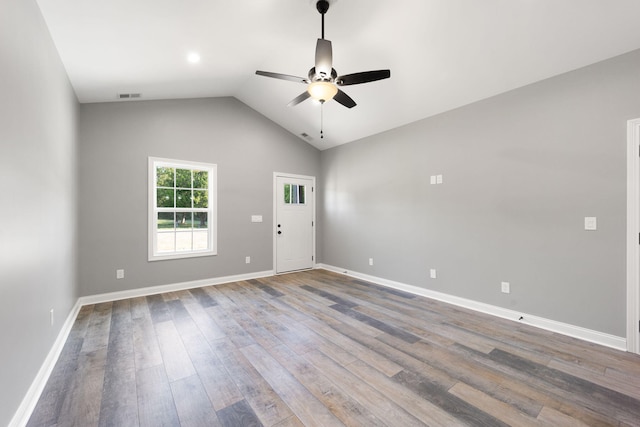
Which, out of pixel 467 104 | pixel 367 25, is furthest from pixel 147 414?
pixel 467 104

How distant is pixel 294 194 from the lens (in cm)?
595

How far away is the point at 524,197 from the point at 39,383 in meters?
4.86

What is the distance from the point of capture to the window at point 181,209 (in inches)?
173

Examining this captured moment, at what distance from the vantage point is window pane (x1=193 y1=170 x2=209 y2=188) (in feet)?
16.0

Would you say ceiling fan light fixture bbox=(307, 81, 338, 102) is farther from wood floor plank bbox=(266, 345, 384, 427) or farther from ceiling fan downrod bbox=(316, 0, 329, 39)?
wood floor plank bbox=(266, 345, 384, 427)

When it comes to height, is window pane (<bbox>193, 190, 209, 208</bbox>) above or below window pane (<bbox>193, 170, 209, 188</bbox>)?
below

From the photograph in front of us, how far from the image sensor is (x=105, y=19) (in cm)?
237

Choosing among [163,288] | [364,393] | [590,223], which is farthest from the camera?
[163,288]

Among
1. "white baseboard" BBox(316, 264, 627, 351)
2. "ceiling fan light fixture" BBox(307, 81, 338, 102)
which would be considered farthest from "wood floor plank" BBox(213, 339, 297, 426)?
"white baseboard" BBox(316, 264, 627, 351)

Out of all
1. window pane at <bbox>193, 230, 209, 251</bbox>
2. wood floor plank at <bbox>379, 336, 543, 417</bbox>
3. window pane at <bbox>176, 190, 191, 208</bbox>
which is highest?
window pane at <bbox>176, 190, 191, 208</bbox>

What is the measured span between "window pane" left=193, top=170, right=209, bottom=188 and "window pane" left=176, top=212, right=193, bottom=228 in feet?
1.76

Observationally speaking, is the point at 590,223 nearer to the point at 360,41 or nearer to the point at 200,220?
the point at 360,41

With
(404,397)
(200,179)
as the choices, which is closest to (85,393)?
(404,397)

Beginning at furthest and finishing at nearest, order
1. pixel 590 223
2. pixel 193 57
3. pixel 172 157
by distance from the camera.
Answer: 1. pixel 172 157
2. pixel 193 57
3. pixel 590 223
